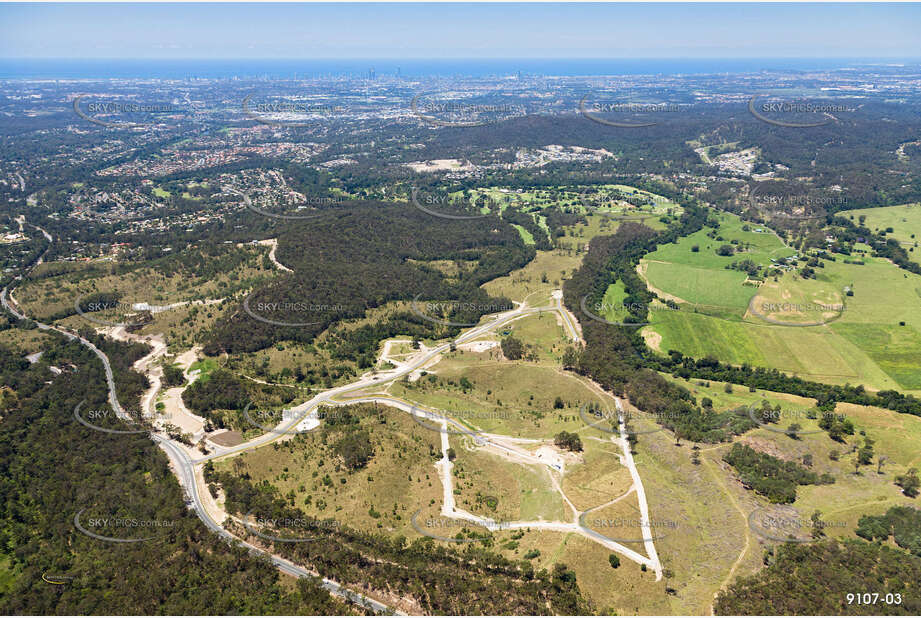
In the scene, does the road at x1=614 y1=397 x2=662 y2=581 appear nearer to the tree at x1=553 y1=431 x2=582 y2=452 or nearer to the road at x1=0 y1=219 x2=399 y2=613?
the tree at x1=553 y1=431 x2=582 y2=452

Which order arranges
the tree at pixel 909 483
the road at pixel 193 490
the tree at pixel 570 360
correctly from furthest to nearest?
1. the tree at pixel 570 360
2. the tree at pixel 909 483
3. the road at pixel 193 490

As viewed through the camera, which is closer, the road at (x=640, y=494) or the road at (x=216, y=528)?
the road at (x=216, y=528)

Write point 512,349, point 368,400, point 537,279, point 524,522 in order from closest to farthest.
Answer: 1. point 524,522
2. point 368,400
3. point 512,349
4. point 537,279

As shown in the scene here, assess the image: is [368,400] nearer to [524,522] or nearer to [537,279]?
[524,522]

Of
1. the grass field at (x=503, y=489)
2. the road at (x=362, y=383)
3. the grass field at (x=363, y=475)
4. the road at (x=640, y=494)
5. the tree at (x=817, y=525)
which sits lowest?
the road at (x=362, y=383)

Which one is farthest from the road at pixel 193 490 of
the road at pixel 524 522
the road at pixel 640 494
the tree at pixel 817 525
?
the tree at pixel 817 525

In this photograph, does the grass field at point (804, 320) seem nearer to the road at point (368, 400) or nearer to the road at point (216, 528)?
the road at point (368, 400)

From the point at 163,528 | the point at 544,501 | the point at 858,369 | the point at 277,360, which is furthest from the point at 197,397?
the point at 858,369

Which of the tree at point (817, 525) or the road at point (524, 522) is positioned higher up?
the tree at point (817, 525)

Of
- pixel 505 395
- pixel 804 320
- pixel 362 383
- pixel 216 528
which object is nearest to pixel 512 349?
pixel 505 395

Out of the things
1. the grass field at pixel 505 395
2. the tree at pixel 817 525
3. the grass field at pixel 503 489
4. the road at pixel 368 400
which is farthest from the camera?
the grass field at pixel 505 395

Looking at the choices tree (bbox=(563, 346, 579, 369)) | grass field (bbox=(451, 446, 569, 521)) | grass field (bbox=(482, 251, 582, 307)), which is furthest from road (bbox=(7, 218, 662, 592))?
grass field (bbox=(482, 251, 582, 307))
